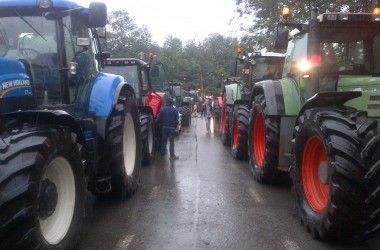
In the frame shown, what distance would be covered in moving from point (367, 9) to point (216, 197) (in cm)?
754

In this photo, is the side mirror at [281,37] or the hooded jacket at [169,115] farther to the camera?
the hooded jacket at [169,115]

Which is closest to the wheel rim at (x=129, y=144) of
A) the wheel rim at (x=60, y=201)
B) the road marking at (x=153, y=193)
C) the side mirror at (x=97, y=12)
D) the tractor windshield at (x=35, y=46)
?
the road marking at (x=153, y=193)

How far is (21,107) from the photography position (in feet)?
13.3

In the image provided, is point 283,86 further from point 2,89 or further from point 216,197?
point 2,89

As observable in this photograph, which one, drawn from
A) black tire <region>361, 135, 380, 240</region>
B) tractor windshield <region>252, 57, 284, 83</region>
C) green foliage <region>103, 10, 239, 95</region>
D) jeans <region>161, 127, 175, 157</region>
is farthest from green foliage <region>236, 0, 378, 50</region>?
green foliage <region>103, 10, 239, 95</region>

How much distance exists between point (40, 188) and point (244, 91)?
28.5 feet

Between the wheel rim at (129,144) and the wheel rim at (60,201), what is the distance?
233cm

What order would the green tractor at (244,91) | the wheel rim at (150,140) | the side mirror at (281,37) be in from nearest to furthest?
the side mirror at (281,37), the green tractor at (244,91), the wheel rim at (150,140)

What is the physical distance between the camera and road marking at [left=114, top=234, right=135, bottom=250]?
4418 mm

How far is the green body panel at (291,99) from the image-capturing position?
6441mm

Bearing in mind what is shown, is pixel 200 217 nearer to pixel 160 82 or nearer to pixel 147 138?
pixel 147 138

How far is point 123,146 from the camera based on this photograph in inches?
243

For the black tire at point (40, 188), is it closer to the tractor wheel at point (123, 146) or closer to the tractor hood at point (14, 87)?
the tractor hood at point (14, 87)

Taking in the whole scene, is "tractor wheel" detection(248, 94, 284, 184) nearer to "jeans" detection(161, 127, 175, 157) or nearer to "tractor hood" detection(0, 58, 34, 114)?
"jeans" detection(161, 127, 175, 157)
